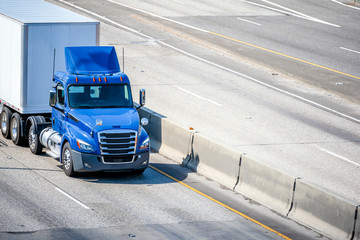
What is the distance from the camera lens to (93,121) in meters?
18.6

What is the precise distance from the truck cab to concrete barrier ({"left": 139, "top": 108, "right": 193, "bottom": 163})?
1.85 metres

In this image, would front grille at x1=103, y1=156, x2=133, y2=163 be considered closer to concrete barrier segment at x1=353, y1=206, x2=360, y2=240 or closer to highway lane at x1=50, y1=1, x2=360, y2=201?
highway lane at x1=50, y1=1, x2=360, y2=201

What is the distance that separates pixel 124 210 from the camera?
1638 centimetres

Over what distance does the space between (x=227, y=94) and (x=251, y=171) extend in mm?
11598

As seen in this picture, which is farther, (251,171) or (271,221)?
(251,171)

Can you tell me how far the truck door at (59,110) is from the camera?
766 inches

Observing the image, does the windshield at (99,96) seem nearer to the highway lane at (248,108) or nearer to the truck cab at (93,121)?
the truck cab at (93,121)

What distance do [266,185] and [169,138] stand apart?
16.4ft

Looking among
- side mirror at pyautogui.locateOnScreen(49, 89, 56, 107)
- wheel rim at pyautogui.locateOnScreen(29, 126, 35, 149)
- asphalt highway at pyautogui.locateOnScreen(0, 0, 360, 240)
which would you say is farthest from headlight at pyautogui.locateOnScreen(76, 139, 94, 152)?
wheel rim at pyautogui.locateOnScreen(29, 126, 35, 149)

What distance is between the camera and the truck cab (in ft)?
60.1

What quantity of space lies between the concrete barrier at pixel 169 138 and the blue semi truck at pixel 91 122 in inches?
72.6

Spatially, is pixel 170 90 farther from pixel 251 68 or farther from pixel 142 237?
pixel 142 237

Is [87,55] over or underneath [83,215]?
over

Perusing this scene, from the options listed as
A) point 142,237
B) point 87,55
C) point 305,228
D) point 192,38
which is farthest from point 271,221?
point 192,38
